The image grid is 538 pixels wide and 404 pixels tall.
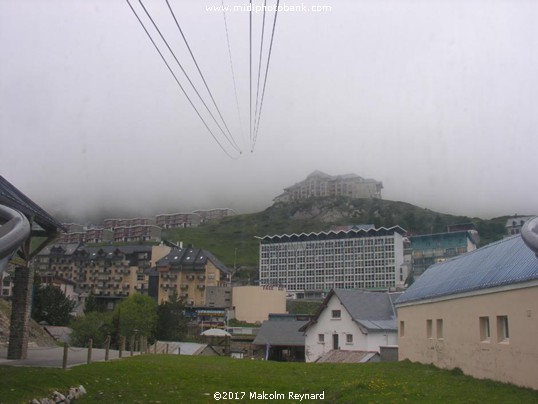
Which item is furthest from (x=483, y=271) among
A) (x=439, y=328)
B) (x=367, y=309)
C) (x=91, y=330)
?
(x=91, y=330)

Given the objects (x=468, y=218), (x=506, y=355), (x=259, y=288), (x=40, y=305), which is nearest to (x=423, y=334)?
(x=506, y=355)

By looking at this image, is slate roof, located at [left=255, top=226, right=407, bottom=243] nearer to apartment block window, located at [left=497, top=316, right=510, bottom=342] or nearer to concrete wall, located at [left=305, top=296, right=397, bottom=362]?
concrete wall, located at [left=305, top=296, right=397, bottom=362]

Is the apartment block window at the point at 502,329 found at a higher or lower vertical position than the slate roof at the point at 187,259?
lower

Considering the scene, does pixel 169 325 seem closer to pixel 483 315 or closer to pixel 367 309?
pixel 367 309

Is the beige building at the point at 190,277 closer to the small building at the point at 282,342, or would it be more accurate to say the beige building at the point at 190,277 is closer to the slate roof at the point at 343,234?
the slate roof at the point at 343,234

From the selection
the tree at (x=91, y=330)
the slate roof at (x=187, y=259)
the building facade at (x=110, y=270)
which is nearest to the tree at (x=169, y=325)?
the tree at (x=91, y=330)

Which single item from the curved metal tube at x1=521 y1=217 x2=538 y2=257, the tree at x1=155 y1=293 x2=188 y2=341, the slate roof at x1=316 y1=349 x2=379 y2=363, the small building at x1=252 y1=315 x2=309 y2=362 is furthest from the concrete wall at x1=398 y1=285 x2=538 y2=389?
the tree at x1=155 y1=293 x2=188 y2=341
